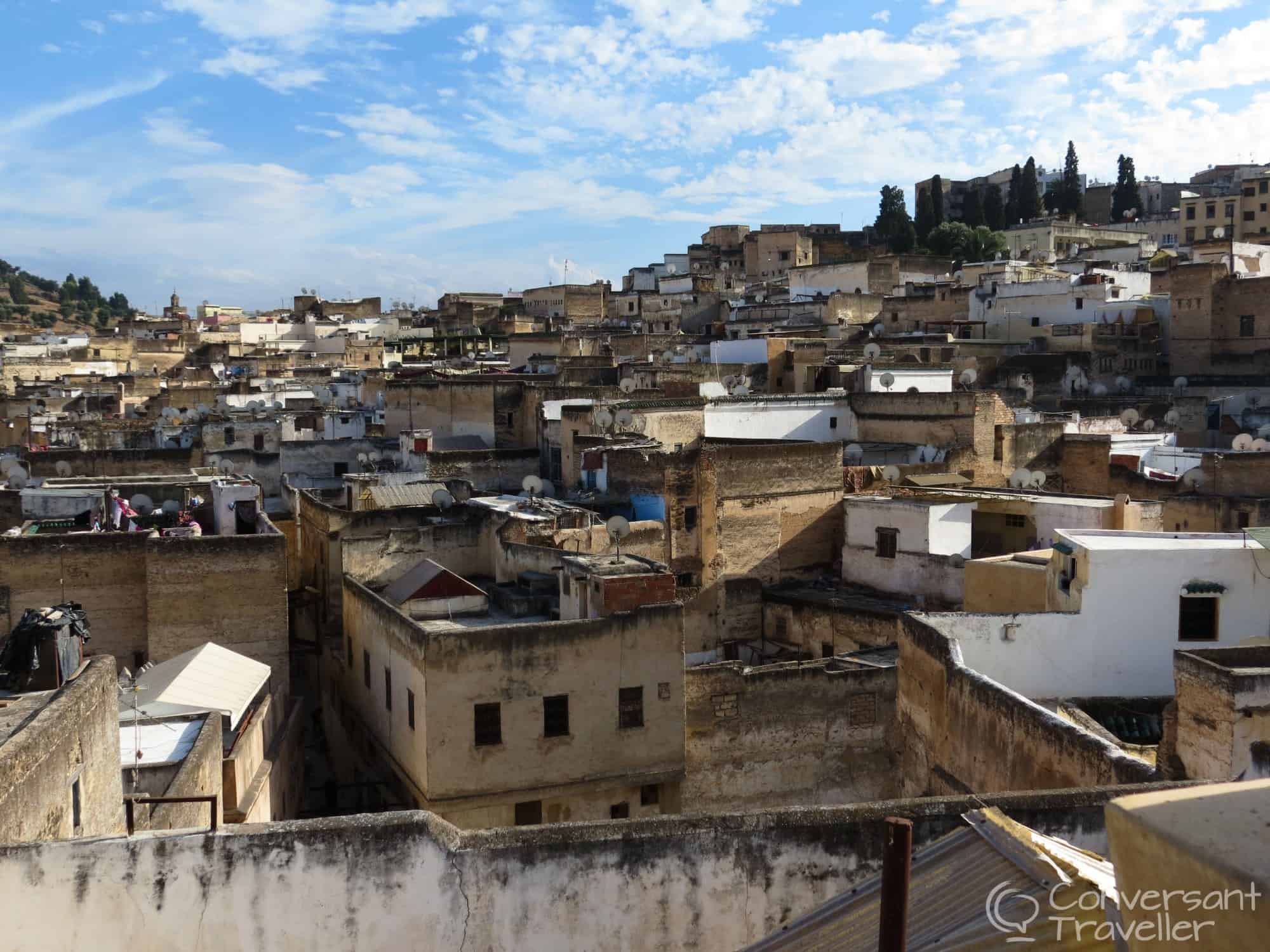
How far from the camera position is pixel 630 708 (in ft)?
59.1

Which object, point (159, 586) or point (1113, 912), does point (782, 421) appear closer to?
point (159, 586)

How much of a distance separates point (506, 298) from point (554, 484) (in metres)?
53.1

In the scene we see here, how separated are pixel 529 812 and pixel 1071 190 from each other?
73.3 metres

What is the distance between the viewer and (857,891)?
7141mm

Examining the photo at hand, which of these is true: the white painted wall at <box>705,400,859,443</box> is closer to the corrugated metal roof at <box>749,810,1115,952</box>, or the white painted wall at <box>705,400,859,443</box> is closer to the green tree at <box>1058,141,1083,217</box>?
the corrugated metal roof at <box>749,810,1115,952</box>

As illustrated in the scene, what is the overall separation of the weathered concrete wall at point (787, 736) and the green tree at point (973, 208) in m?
62.3

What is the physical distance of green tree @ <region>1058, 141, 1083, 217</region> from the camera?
78750 millimetres

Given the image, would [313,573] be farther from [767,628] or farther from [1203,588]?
[1203,588]

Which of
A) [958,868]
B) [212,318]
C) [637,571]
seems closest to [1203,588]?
[637,571]

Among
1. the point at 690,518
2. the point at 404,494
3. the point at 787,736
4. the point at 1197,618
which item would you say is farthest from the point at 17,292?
the point at 1197,618

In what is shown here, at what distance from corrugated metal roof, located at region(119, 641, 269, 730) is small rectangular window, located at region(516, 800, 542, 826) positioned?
168 inches

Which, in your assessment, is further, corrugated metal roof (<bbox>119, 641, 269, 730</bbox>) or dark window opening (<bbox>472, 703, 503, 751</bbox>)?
dark window opening (<bbox>472, 703, 503, 751</bbox>)

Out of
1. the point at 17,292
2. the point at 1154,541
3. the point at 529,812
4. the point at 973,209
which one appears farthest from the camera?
the point at 17,292

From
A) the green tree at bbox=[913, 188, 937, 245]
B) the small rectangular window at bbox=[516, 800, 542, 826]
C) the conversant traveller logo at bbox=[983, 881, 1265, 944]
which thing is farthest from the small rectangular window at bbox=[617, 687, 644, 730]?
the green tree at bbox=[913, 188, 937, 245]
